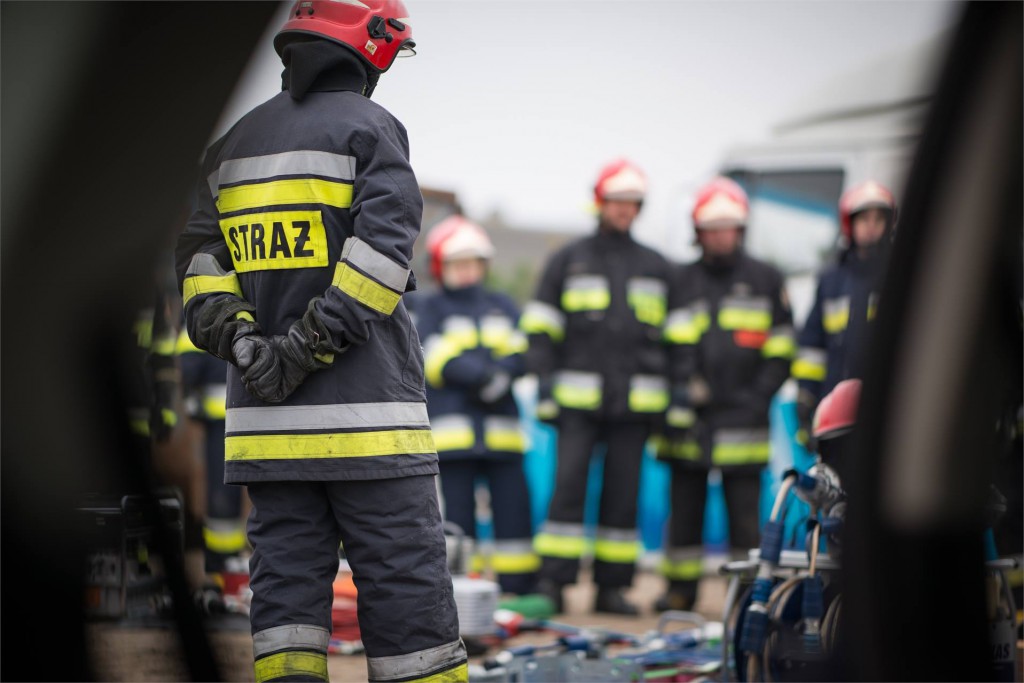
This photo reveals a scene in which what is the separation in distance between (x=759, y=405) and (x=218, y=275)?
3.60 m

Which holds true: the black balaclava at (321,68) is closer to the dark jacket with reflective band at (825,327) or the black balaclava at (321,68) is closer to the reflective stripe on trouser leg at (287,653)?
the reflective stripe on trouser leg at (287,653)

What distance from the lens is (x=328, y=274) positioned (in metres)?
2.55

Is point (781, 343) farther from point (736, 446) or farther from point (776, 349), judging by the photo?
point (736, 446)

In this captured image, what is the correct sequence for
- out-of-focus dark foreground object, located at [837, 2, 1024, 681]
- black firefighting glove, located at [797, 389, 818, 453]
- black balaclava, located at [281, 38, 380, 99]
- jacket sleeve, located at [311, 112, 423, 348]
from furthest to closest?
1. black firefighting glove, located at [797, 389, 818, 453]
2. black balaclava, located at [281, 38, 380, 99]
3. jacket sleeve, located at [311, 112, 423, 348]
4. out-of-focus dark foreground object, located at [837, 2, 1024, 681]

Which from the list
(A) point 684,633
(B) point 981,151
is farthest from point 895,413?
(A) point 684,633

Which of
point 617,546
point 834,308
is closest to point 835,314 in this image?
point 834,308

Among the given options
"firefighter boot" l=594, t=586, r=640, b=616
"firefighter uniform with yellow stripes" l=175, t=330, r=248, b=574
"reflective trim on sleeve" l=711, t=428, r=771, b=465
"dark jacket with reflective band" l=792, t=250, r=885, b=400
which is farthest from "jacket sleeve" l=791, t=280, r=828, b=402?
"firefighter uniform with yellow stripes" l=175, t=330, r=248, b=574

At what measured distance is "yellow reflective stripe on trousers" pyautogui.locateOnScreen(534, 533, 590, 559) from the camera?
563 cm

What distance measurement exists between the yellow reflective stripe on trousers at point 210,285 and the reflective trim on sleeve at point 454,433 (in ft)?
10.0

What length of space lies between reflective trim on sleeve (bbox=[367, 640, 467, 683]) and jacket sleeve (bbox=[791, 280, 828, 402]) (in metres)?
3.50

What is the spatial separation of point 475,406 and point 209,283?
10.4 feet

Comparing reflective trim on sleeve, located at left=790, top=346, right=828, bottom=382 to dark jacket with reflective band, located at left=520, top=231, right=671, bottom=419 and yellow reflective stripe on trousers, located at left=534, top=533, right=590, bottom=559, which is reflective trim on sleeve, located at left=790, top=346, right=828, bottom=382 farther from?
yellow reflective stripe on trousers, located at left=534, top=533, right=590, bottom=559

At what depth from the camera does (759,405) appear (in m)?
5.75

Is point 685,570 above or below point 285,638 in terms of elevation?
below
